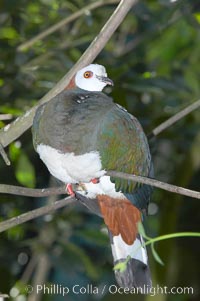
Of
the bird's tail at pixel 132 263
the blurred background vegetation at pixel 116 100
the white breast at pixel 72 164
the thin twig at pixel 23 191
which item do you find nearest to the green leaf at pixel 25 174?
the blurred background vegetation at pixel 116 100

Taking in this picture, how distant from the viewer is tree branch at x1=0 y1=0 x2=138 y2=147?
2.00 m

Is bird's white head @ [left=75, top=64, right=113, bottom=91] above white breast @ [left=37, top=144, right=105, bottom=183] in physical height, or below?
above

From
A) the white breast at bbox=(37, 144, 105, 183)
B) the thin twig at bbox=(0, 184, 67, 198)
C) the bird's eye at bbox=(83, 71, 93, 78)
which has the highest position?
the bird's eye at bbox=(83, 71, 93, 78)

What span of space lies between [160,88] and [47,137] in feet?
2.96

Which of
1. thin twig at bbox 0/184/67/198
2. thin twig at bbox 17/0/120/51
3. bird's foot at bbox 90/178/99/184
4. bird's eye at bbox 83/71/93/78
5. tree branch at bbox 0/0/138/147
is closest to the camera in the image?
thin twig at bbox 0/184/67/198

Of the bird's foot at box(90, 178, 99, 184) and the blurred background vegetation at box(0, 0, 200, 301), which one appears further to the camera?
the blurred background vegetation at box(0, 0, 200, 301)

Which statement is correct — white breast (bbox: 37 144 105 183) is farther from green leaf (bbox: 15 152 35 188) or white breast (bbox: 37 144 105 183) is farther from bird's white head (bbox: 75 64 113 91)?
green leaf (bbox: 15 152 35 188)

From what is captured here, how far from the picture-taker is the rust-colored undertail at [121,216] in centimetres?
231

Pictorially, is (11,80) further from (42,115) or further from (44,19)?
(42,115)

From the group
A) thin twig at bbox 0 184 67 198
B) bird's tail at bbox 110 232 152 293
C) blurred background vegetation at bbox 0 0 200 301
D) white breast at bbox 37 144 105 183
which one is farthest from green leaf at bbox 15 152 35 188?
thin twig at bbox 0 184 67 198

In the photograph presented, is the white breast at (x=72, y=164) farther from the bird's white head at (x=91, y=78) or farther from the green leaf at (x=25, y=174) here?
the green leaf at (x=25, y=174)

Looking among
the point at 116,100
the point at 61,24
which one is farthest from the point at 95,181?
the point at 61,24

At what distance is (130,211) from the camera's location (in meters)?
2.35

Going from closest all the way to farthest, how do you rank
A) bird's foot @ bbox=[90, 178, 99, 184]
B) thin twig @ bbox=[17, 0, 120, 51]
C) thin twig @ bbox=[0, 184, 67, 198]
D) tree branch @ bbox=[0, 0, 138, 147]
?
thin twig @ bbox=[0, 184, 67, 198]
tree branch @ bbox=[0, 0, 138, 147]
bird's foot @ bbox=[90, 178, 99, 184]
thin twig @ bbox=[17, 0, 120, 51]
